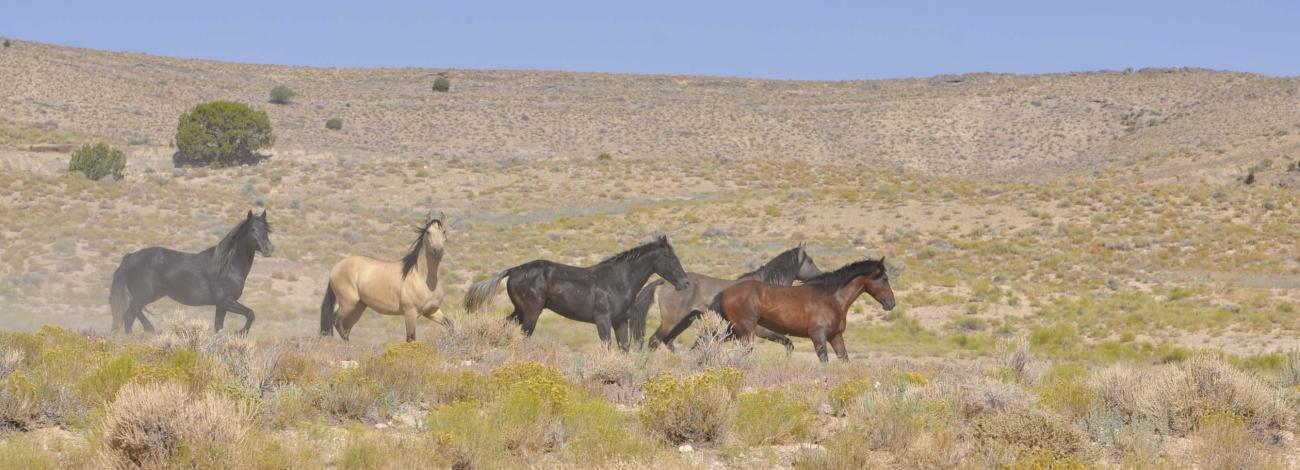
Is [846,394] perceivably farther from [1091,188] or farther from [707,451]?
[1091,188]

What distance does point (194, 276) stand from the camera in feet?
57.2

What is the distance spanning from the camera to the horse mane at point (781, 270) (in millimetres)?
16906

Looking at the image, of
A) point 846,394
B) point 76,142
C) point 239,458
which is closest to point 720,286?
point 846,394

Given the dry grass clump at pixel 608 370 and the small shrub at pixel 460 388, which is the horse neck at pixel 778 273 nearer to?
the dry grass clump at pixel 608 370

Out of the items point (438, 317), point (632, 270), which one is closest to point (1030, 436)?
point (632, 270)

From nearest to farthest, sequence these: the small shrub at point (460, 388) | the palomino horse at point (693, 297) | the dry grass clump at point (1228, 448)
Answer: the dry grass clump at point (1228, 448) → the small shrub at point (460, 388) → the palomino horse at point (693, 297)

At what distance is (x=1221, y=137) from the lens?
234ft

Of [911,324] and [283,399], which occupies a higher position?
[283,399]

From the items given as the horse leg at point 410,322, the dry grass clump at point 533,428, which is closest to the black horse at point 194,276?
the horse leg at point 410,322

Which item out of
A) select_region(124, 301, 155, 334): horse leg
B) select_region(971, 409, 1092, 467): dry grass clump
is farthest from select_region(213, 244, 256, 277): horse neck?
select_region(971, 409, 1092, 467): dry grass clump

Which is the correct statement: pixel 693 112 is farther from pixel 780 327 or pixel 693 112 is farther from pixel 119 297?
pixel 780 327

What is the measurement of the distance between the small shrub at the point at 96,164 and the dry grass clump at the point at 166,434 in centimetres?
4342

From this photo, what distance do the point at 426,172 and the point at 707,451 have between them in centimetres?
4945

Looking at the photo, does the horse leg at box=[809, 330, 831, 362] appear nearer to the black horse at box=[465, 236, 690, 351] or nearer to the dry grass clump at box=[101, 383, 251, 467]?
the black horse at box=[465, 236, 690, 351]
